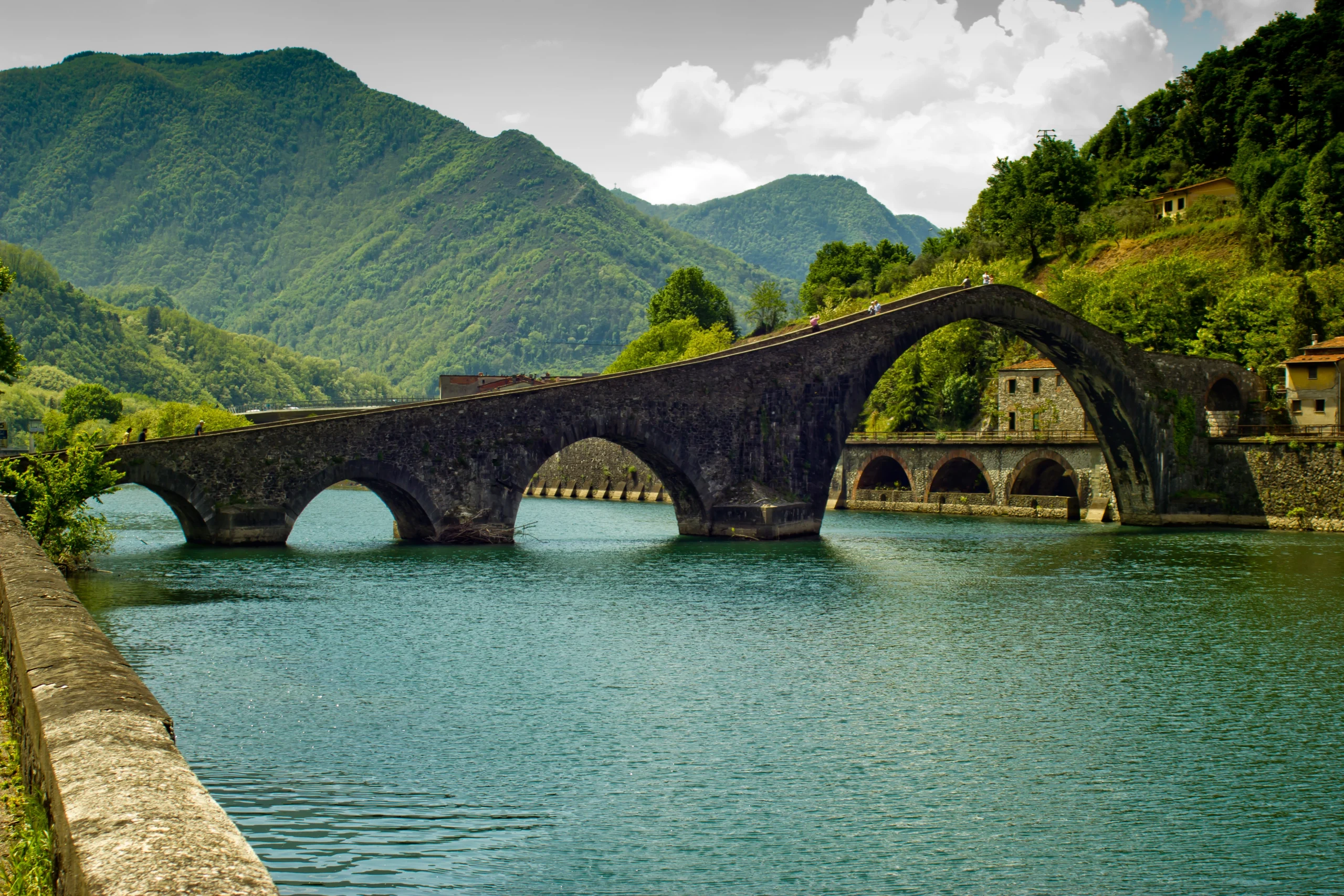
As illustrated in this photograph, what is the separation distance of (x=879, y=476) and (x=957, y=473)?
14.0 ft

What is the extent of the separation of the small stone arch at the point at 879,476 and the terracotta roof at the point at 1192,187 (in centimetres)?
2759

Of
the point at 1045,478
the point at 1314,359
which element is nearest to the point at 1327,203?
the point at 1314,359

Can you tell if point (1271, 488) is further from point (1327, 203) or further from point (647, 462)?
point (647, 462)

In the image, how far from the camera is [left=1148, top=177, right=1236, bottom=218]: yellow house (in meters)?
72.2

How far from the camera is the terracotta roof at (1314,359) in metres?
48.4

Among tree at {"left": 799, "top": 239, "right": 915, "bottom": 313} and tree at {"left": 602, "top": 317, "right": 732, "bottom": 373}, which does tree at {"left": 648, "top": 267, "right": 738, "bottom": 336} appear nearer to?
tree at {"left": 799, "top": 239, "right": 915, "bottom": 313}

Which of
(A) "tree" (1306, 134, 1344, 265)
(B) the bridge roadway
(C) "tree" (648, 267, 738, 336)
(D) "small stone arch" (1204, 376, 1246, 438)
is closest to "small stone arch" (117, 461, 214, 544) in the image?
(B) the bridge roadway

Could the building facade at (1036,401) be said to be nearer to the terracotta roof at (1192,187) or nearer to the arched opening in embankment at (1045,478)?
the arched opening in embankment at (1045,478)

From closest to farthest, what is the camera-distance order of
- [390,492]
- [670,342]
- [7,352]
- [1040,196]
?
[7,352] < [390,492] < [1040,196] < [670,342]

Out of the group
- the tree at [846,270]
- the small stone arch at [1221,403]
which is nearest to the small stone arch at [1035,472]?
the small stone arch at [1221,403]

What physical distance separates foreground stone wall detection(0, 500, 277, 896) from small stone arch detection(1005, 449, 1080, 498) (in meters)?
51.2

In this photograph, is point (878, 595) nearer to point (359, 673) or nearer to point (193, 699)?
point (359, 673)

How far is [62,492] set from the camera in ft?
89.5

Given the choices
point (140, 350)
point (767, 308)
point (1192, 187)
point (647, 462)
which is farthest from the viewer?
point (140, 350)
